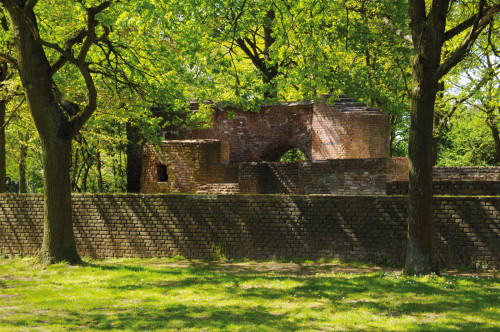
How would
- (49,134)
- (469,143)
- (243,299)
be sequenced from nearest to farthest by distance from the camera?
(243,299) → (49,134) → (469,143)

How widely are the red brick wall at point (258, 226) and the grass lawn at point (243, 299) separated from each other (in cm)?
66

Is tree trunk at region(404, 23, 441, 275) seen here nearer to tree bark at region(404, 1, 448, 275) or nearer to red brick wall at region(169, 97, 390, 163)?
tree bark at region(404, 1, 448, 275)

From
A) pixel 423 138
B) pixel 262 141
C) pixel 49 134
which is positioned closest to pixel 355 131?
pixel 262 141

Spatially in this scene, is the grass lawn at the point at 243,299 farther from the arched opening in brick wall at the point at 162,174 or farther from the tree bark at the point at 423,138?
the arched opening in brick wall at the point at 162,174

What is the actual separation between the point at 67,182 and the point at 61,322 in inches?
191

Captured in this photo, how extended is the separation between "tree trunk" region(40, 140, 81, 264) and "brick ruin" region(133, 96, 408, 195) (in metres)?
5.21

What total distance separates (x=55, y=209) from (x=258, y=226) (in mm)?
4192

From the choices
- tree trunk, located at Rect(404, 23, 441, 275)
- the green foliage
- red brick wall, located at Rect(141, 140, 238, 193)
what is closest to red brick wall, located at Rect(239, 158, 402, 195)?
red brick wall, located at Rect(141, 140, 238, 193)

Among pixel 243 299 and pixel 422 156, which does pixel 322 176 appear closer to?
pixel 422 156

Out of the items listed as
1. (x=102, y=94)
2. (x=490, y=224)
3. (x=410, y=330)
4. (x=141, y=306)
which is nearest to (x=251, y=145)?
(x=102, y=94)

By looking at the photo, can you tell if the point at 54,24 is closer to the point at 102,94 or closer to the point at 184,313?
the point at 102,94

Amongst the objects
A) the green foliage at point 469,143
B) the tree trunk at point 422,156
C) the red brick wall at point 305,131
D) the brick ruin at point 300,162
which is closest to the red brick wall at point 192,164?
the brick ruin at point 300,162

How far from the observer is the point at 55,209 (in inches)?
408

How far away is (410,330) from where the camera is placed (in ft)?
18.4
